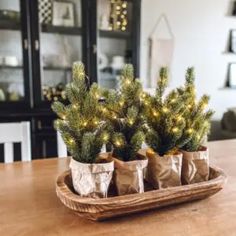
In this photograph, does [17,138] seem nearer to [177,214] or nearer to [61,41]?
[177,214]

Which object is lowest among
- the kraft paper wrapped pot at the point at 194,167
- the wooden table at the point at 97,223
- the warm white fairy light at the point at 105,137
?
the wooden table at the point at 97,223

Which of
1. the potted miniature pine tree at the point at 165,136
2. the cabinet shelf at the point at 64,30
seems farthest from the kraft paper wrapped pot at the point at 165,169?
the cabinet shelf at the point at 64,30

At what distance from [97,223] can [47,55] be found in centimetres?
203

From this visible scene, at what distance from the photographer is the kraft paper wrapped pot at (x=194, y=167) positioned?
2.89 ft

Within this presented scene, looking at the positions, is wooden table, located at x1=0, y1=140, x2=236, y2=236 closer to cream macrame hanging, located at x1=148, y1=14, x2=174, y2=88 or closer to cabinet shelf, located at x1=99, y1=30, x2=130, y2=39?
cabinet shelf, located at x1=99, y1=30, x2=130, y2=39

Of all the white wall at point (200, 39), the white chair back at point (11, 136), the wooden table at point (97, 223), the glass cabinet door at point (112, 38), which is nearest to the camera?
the wooden table at point (97, 223)

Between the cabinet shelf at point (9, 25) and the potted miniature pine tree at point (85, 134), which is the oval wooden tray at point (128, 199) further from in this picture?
Answer: the cabinet shelf at point (9, 25)

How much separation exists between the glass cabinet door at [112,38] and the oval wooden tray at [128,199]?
1.85 m

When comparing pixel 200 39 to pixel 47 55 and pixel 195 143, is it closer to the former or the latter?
pixel 47 55

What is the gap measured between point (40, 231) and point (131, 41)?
2.24 metres

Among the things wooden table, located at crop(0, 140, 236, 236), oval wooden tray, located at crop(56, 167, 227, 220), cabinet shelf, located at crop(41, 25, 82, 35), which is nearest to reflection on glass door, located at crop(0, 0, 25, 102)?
cabinet shelf, located at crop(41, 25, 82, 35)

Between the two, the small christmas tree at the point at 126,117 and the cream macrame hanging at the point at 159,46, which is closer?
the small christmas tree at the point at 126,117

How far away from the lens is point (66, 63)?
8.67ft

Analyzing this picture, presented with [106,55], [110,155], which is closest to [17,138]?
[110,155]
